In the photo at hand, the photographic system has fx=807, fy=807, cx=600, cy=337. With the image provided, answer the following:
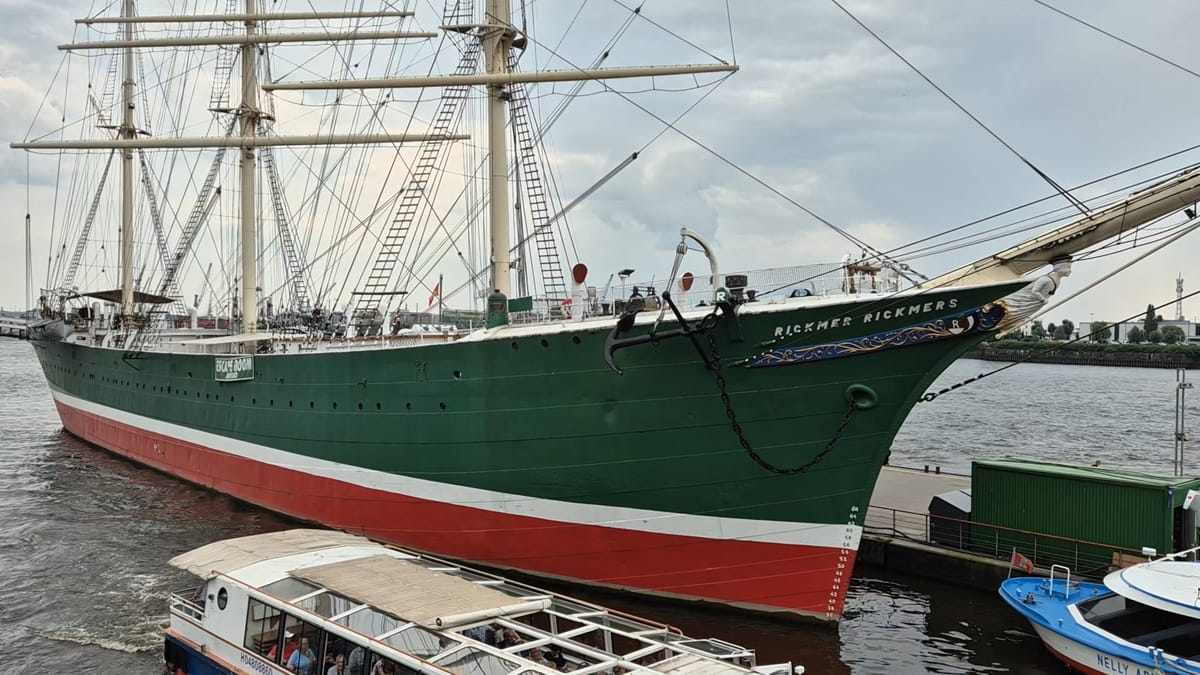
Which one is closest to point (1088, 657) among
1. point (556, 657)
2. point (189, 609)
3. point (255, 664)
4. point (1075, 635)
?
point (1075, 635)

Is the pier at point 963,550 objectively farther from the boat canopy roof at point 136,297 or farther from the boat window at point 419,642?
the boat canopy roof at point 136,297

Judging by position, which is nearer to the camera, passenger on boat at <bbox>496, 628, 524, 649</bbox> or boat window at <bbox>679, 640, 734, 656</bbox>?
boat window at <bbox>679, 640, 734, 656</bbox>

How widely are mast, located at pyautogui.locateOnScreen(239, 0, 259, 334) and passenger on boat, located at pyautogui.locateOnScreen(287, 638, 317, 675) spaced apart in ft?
49.6

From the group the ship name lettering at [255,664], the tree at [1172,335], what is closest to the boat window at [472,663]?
the ship name lettering at [255,664]

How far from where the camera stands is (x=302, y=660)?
7844 millimetres

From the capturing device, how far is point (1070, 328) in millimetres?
117875

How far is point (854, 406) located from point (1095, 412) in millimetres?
45818

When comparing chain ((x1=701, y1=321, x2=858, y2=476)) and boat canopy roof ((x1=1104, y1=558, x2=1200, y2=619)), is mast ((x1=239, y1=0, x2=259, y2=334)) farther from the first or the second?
boat canopy roof ((x1=1104, y1=558, x2=1200, y2=619))

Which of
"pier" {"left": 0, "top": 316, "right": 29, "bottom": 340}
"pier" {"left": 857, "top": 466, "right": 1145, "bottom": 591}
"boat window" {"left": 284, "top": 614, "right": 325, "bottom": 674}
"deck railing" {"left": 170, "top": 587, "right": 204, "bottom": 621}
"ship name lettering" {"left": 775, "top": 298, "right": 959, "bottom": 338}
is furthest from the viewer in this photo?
"pier" {"left": 0, "top": 316, "right": 29, "bottom": 340}

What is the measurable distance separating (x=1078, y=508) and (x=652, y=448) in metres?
7.25

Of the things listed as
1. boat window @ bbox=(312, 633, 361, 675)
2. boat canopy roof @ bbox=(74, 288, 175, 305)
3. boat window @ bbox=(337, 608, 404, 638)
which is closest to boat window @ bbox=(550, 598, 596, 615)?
boat window @ bbox=(337, 608, 404, 638)

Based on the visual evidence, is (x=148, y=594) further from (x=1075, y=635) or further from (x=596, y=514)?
(x=1075, y=635)

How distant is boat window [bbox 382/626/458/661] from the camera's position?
7.14 meters

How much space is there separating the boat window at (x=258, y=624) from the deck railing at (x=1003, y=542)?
34.2ft
